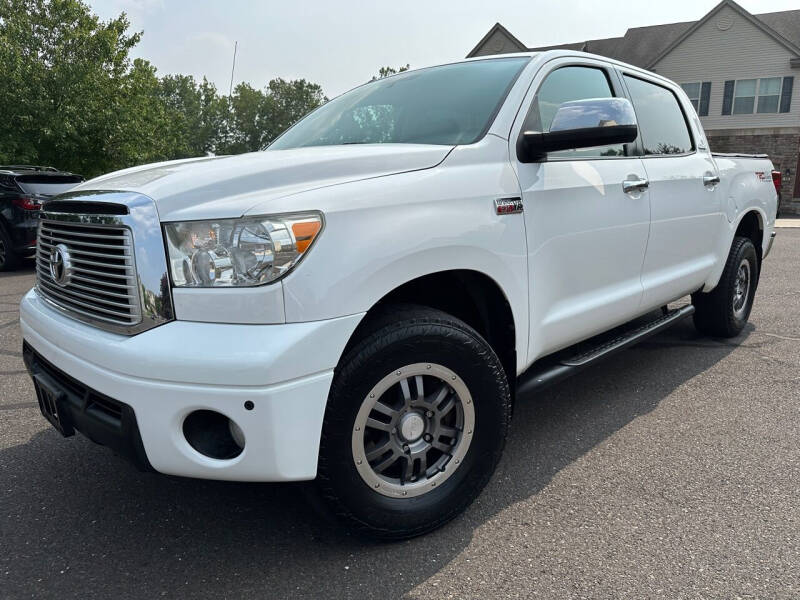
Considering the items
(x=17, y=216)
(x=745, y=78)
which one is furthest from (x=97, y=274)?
(x=745, y=78)

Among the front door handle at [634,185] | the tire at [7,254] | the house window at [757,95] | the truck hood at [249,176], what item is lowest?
the tire at [7,254]

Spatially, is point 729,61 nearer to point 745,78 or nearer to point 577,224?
point 745,78

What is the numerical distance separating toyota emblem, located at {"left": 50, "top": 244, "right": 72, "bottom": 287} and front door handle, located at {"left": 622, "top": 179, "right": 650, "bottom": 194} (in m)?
2.51

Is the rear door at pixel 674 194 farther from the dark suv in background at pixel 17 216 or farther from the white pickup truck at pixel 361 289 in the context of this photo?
the dark suv in background at pixel 17 216

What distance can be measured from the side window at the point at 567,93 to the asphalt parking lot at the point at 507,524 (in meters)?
1.43

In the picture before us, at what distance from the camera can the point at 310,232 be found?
6.29ft

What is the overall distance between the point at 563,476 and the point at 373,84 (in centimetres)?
233

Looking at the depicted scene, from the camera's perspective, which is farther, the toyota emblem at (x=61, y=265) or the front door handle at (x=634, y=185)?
the front door handle at (x=634, y=185)

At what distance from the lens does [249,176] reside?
6.84 ft

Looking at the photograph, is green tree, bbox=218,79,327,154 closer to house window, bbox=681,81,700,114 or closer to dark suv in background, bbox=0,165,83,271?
house window, bbox=681,81,700,114

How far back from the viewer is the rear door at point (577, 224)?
2.67 meters

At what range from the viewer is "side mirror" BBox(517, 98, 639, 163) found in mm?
2561

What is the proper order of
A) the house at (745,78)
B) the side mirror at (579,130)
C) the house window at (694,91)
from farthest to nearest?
the house window at (694,91) < the house at (745,78) < the side mirror at (579,130)

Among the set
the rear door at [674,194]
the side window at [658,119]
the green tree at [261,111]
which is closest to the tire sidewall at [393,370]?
the rear door at [674,194]
